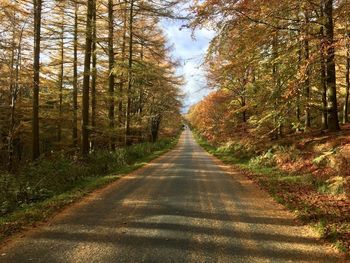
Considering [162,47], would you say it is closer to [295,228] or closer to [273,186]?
[273,186]

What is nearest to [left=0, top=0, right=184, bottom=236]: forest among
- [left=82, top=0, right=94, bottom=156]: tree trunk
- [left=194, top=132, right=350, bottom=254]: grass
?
[left=82, top=0, right=94, bottom=156]: tree trunk

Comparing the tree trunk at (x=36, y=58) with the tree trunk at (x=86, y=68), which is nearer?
the tree trunk at (x=36, y=58)

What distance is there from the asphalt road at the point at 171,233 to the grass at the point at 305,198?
0.27m

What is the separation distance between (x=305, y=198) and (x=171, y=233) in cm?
467

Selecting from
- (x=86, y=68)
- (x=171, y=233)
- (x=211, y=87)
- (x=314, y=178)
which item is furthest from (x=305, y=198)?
(x=211, y=87)

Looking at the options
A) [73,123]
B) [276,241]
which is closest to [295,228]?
[276,241]

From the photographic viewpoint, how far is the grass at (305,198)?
→ 6355 millimetres

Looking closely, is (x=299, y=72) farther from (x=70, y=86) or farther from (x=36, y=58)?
(x=70, y=86)

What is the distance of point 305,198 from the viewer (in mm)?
9336

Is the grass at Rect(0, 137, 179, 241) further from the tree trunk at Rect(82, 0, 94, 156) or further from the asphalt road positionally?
the tree trunk at Rect(82, 0, 94, 156)

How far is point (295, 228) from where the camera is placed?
22.4 ft

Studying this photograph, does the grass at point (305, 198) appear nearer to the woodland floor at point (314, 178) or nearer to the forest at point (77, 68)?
the woodland floor at point (314, 178)

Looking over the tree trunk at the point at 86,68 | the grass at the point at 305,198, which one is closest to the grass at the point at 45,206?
the tree trunk at the point at 86,68

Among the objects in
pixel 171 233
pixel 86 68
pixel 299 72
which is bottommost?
pixel 171 233
